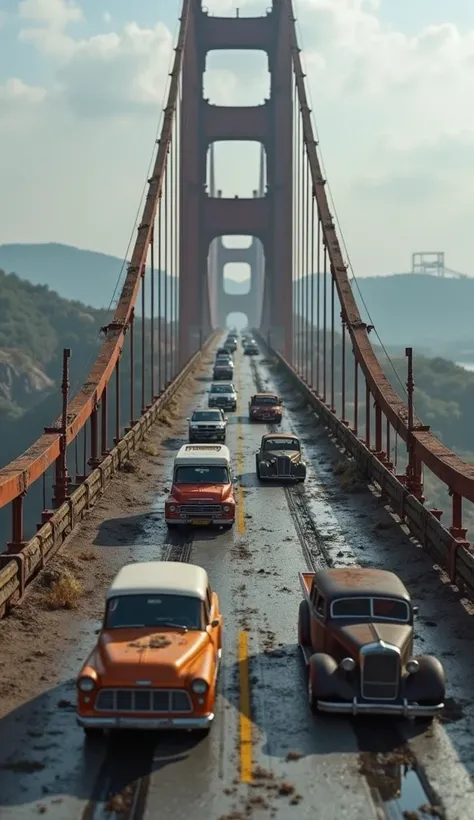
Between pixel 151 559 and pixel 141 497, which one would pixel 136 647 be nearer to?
pixel 151 559

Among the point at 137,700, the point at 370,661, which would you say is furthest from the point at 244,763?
the point at 370,661

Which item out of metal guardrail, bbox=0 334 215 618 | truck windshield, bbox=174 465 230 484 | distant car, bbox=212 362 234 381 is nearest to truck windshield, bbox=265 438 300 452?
metal guardrail, bbox=0 334 215 618

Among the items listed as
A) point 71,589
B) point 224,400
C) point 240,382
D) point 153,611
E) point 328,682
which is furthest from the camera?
point 240,382

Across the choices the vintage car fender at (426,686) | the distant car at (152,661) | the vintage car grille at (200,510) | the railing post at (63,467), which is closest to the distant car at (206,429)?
the railing post at (63,467)

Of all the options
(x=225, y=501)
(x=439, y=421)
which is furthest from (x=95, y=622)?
(x=439, y=421)

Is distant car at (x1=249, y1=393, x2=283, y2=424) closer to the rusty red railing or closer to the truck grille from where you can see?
the rusty red railing

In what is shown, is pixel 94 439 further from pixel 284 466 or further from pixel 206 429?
pixel 206 429

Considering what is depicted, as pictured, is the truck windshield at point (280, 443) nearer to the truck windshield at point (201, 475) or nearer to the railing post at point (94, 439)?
the railing post at point (94, 439)
